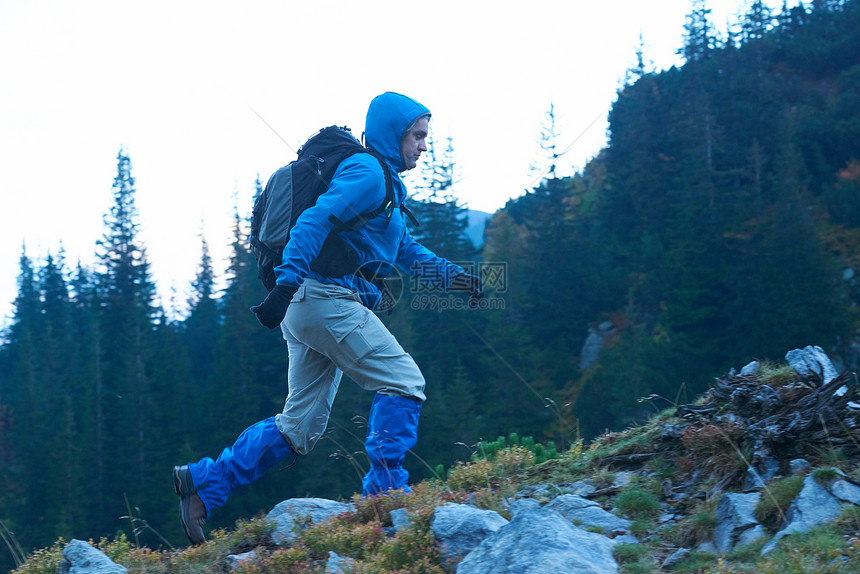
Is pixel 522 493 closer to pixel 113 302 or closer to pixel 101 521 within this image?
pixel 101 521

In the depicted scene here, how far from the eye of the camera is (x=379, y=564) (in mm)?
2891

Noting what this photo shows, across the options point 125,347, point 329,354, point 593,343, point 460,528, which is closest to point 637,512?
point 460,528

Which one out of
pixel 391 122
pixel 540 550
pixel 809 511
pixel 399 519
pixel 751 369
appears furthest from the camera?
pixel 751 369

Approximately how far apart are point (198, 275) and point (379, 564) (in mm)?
63346

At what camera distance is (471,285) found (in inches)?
163

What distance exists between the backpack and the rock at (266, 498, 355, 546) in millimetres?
1213

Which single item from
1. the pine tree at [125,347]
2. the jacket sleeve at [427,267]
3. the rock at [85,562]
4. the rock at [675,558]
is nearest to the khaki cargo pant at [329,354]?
the jacket sleeve at [427,267]

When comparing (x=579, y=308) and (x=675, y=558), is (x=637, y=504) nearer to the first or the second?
(x=675, y=558)

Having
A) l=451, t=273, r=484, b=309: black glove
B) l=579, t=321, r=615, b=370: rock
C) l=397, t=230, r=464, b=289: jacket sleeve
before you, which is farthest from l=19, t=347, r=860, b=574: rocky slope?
l=579, t=321, r=615, b=370: rock

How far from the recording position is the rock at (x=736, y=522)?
→ 274 cm

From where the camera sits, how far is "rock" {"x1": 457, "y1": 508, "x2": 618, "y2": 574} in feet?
8.05

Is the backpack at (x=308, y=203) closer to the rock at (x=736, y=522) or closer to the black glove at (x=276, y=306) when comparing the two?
the black glove at (x=276, y=306)

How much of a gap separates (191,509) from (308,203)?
1.64 m

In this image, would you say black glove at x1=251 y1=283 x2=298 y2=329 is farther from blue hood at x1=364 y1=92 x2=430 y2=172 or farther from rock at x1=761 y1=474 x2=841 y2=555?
rock at x1=761 y1=474 x2=841 y2=555
